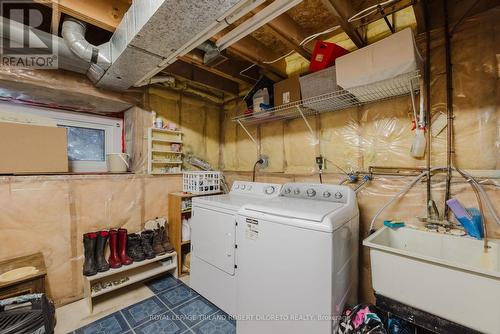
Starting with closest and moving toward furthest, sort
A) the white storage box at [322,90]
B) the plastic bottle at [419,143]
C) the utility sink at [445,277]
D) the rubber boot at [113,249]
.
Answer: the utility sink at [445,277] < the plastic bottle at [419,143] < the white storage box at [322,90] < the rubber boot at [113,249]

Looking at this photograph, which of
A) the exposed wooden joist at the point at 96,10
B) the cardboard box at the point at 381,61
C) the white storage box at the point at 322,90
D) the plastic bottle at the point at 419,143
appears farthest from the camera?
the white storage box at the point at 322,90

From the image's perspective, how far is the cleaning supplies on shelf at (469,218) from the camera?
49.4 inches

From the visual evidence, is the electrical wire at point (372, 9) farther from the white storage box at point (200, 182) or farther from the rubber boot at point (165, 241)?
the rubber boot at point (165, 241)

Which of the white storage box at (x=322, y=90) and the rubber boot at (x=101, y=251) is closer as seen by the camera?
the white storage box at (x=322, y=90)

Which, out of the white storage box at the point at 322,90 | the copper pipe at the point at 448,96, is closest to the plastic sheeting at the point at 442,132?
the copper pipe at the point at 448,96

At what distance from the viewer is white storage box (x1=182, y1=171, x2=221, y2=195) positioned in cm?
250

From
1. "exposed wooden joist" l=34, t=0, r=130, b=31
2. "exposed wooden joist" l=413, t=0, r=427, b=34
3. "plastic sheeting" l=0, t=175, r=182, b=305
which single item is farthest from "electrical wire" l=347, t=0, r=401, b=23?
"plastic sheeting" l=0, t=175, r=182, b=305

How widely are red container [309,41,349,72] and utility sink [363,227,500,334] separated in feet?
4.17

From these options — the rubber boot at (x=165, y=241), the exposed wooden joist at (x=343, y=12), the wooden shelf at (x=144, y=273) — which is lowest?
the wooden shelf at (x=144, y=273)

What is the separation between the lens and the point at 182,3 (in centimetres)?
106

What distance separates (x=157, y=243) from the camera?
231 cm

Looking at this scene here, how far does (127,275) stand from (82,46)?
201 cm

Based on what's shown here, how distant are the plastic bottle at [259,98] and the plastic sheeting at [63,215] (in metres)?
1.43

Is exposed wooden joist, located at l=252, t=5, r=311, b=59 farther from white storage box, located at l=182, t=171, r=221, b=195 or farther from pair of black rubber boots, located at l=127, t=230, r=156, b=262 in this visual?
pair of black rubber boots, located at l=127, t=230, r=156, b=262
